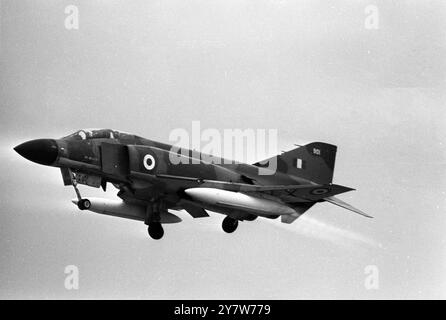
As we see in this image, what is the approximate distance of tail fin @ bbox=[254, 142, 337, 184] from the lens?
27609 millimetres

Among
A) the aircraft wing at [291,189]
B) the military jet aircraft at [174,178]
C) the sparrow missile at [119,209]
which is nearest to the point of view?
the military jet aircraft at [174,178]

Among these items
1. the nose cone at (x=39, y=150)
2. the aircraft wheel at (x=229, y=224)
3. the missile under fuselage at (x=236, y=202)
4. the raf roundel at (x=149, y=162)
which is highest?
the nose cone at (x=39, y=150)

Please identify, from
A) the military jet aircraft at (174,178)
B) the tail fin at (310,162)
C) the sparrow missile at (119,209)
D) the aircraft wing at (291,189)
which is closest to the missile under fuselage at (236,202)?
the military jet aircraft at (174,178)

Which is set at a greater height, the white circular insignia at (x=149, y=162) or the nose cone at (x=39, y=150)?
the nose cone at (x=39, y=150)

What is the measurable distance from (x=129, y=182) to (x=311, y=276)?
10242 mm

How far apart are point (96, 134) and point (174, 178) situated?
2327mm

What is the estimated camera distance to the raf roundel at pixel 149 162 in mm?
24297

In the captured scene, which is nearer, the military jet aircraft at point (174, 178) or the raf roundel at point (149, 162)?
the military jet aircraft at point (174, 178)

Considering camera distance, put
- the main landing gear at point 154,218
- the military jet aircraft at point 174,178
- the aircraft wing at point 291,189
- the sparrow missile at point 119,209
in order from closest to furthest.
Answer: the military jet aircraft at point 174,178 → the aircraft wing at point 291,189 → the main landing gear at point 154,218 → the sparrow missile at point 119,209

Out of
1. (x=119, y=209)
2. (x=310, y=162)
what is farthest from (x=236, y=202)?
(x=310, y=162)

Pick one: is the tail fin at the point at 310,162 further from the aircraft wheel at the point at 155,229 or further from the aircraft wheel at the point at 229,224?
the aircraft wheel at the point at 155,229

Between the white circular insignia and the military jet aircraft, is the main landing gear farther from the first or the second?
the white circular insignia

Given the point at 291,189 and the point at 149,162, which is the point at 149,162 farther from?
the point at 291,189

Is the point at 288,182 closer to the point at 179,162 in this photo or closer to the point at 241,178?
the point at 241,178
